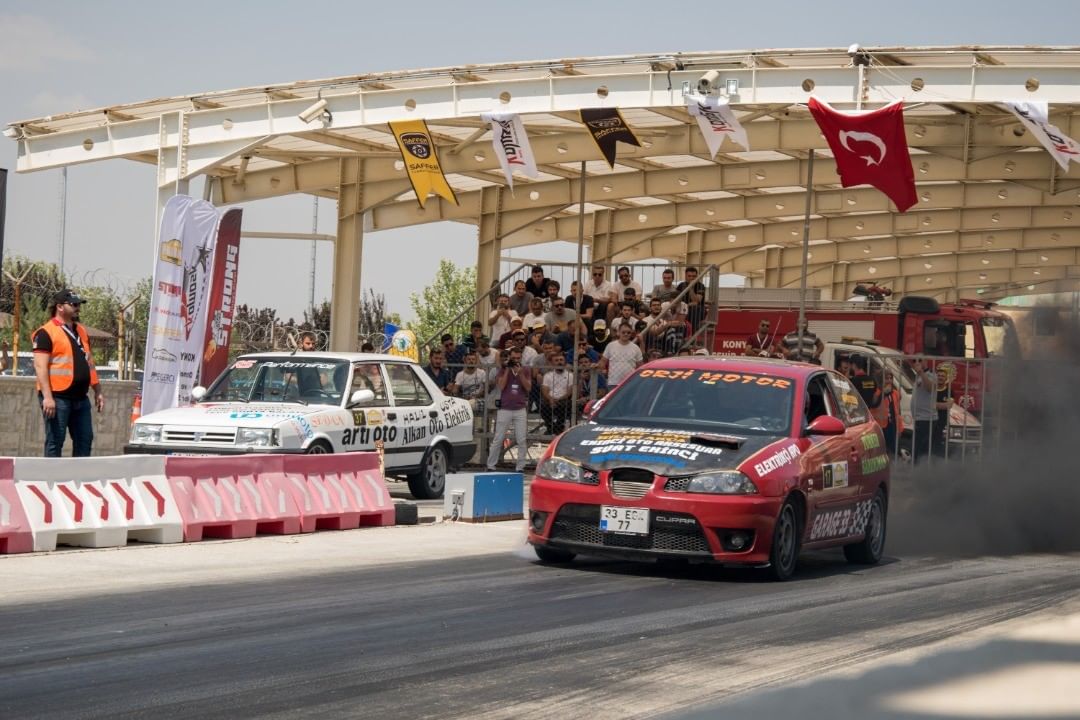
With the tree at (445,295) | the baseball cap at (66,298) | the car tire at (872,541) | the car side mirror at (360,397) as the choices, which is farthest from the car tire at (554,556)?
the tree at (445,295)

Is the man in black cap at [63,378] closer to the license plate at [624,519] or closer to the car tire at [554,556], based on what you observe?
the car tire at [554,556]

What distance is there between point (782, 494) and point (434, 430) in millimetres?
7813

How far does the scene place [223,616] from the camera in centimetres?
821

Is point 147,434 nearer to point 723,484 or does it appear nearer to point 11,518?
point 11,518

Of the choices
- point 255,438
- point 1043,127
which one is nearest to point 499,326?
point 1043,127

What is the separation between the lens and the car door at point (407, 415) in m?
17.0

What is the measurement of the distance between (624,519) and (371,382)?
7.06m

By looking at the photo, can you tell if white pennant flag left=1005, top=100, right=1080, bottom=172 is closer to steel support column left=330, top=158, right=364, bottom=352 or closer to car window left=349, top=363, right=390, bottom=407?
car window left=349, top=363, right=390, bottom=407

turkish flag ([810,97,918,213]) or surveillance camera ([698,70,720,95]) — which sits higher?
surveillance camera ([698,70,720,95])

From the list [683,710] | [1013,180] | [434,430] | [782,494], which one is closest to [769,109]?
[1013,180]

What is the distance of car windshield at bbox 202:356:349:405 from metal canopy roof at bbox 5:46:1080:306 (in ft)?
23.3

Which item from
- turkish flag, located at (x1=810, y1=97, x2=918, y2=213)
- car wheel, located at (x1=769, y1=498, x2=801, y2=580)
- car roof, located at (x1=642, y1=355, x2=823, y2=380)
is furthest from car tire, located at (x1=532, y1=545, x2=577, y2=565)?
turkish flag, located at (x1=810, y1=97, x2=918, y2=213)

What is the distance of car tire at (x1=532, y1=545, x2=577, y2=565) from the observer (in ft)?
37.0

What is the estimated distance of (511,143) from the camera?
21.9m
